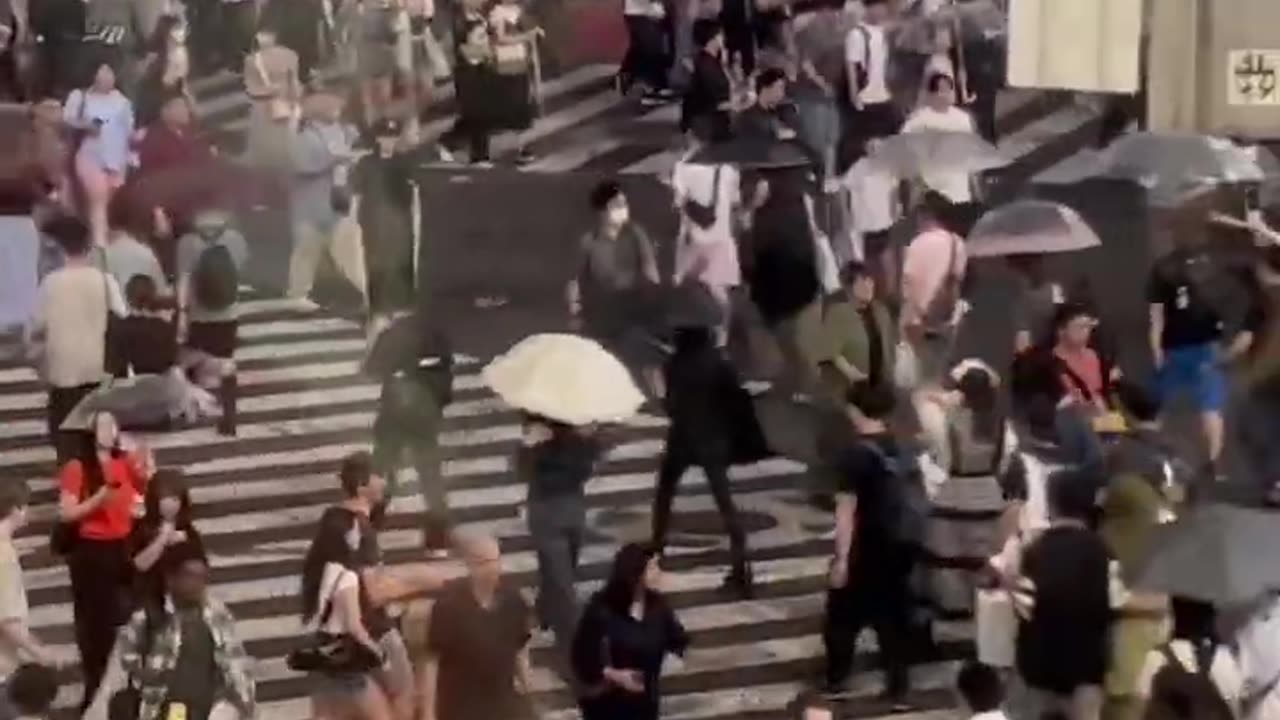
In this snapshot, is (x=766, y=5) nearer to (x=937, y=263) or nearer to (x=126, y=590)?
(x=937, y=263)

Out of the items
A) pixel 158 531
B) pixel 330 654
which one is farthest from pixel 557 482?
pixel 158 531

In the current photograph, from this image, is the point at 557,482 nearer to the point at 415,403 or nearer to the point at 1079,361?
the point at 415,403

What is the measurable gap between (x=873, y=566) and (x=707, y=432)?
2.97 feet

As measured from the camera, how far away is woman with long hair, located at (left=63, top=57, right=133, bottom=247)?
8266 mm

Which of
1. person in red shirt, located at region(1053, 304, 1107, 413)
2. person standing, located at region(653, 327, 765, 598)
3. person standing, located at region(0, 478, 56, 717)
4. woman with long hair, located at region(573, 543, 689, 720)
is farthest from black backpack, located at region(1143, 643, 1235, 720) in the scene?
person standing, located at region(0, 478, 56, 717)

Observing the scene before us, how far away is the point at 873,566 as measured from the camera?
7.39 metres

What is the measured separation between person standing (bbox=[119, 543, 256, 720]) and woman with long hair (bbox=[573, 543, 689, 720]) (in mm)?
978

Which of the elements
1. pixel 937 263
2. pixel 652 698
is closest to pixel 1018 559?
pixel 652 698

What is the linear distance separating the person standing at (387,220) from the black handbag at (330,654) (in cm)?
165

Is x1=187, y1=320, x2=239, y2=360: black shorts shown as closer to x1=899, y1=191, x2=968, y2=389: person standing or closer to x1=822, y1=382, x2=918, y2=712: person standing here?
x1=822, y1=382, x2=918, y2=712: person standing

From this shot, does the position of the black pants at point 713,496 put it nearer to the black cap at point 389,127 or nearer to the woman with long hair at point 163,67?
the black cap at point 389,127

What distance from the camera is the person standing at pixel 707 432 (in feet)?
25.9

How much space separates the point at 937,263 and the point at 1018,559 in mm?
2030

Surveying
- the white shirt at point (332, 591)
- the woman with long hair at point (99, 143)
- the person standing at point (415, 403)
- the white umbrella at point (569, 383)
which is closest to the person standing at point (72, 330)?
the woman with long hair at point (99, 143)
